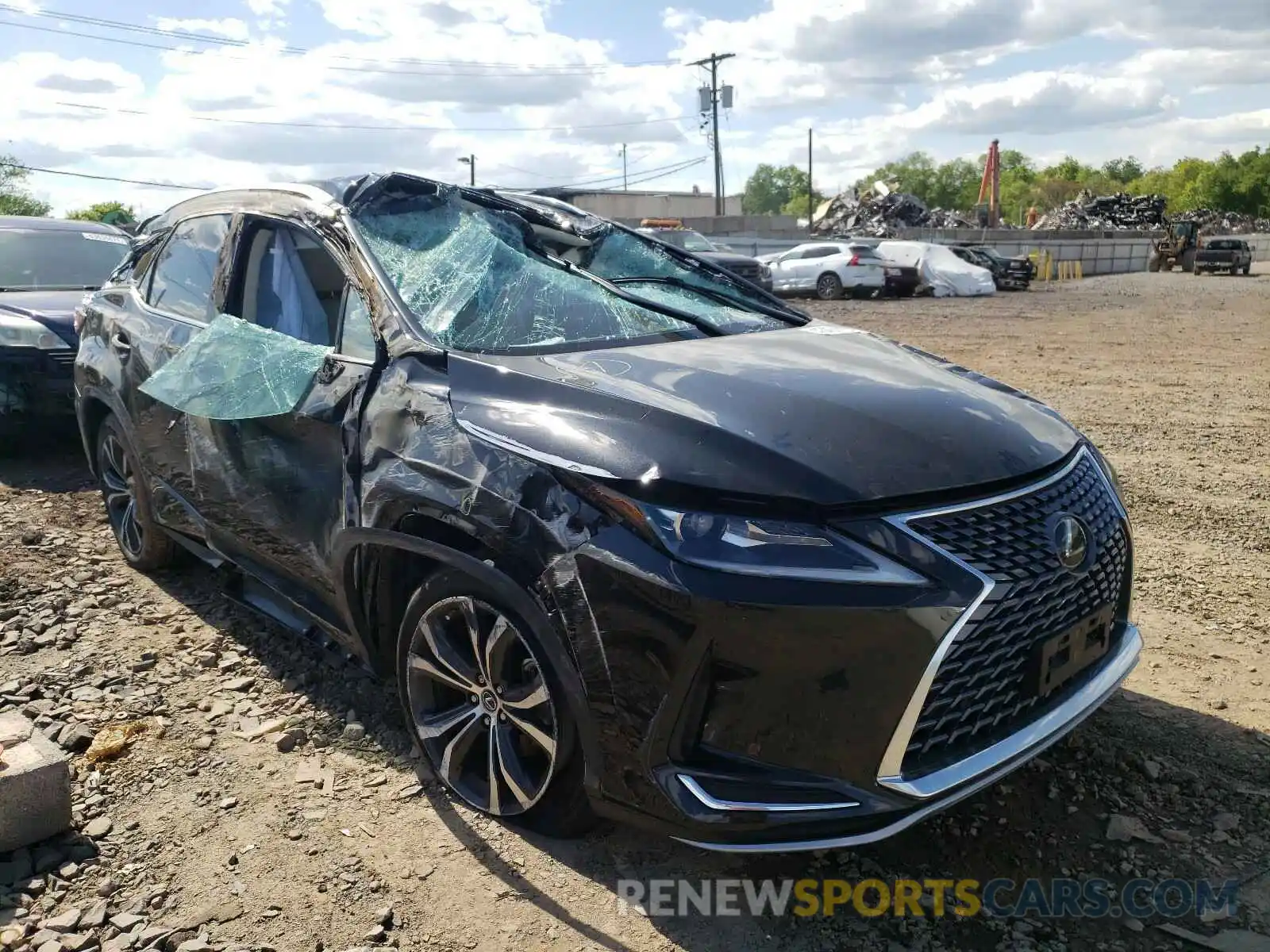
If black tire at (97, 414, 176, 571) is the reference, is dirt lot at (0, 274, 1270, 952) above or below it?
below

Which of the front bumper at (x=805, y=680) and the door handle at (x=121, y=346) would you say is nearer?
the front bumper at (x=805, y=680)

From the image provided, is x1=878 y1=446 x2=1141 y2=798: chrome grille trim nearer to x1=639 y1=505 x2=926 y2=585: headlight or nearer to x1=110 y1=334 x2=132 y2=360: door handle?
x1=639 y1=505 x2=926 y2=585: headlight

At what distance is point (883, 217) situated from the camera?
177 ft

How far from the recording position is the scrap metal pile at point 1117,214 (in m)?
56.2

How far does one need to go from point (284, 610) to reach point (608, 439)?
1737 millimetres

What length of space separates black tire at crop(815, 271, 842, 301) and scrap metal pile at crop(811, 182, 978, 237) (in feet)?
88.5

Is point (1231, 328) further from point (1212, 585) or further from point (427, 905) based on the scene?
point (427, 905)

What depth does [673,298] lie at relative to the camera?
3754 mm

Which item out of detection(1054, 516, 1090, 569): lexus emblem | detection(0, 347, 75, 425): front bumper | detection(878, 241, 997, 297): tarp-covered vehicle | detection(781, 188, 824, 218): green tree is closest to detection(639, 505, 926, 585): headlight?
detection(1054, 516, 1090, 569): lexus emblem

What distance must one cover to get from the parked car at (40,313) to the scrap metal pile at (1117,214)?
55230mm

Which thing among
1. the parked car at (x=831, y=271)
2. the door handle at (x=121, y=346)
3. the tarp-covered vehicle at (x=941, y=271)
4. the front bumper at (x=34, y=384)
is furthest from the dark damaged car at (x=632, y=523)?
the tarp-covered vehicle at (x=941, y=271)

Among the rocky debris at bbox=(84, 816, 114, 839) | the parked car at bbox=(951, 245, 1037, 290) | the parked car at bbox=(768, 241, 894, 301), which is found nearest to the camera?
the rocky debris at bbox=(84, 816, 114, 839)

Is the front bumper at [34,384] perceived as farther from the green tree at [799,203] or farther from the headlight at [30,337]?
the green tree at [799,203]

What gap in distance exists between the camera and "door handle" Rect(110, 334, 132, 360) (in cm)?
429
